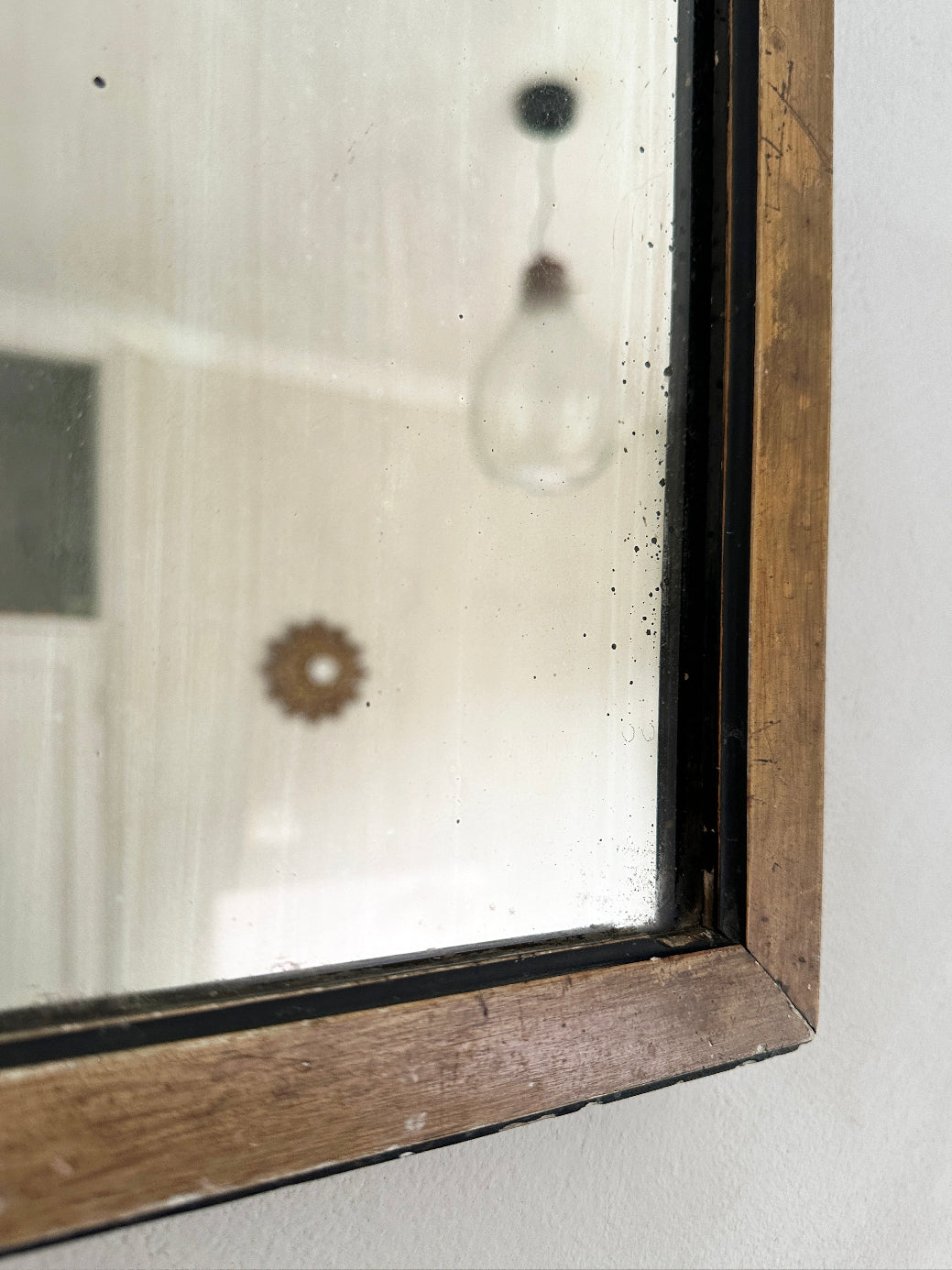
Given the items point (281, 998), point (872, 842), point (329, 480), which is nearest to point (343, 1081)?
point (281, 998)

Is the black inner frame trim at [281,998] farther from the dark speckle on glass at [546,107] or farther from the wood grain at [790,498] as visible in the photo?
the dark speckle on glass at [546,107]

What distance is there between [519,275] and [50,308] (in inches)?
5.6

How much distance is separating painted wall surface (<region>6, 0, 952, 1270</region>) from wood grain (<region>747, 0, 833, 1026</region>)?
0.08 meters

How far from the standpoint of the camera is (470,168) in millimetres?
280

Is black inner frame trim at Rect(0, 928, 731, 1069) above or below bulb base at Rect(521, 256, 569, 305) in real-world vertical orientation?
below

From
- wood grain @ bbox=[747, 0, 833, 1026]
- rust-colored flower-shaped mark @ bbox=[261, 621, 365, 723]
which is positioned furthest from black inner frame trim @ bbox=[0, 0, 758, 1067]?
rust-colored flower-shaped mark @ bbox=[261, 621, 365, 723]

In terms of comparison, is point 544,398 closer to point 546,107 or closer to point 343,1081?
point 546,107

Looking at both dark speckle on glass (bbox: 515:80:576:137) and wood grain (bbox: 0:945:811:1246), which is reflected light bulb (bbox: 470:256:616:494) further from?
wood grain (bbox: 0:945:811:1246)

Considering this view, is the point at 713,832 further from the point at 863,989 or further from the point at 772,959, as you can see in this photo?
the point at 863,989

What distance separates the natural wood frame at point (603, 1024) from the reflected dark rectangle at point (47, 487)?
4.2 inches

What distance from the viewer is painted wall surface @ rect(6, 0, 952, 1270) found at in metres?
0.35

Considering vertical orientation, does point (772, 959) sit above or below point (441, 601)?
below

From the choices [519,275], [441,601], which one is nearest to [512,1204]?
[441,601]

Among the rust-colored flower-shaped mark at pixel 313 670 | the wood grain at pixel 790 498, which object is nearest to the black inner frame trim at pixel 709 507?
the wood grain at pixel 790 498
